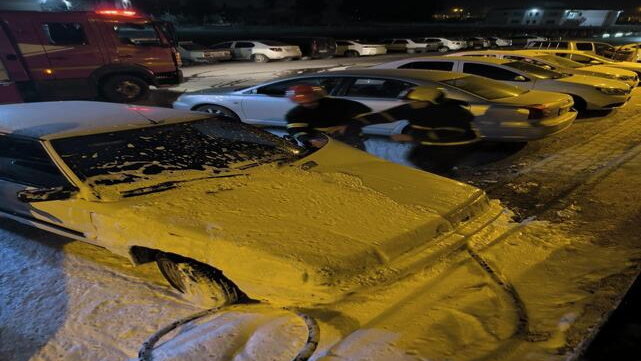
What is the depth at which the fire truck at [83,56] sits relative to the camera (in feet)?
27.7

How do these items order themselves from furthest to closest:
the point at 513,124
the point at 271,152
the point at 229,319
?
the point at 513,124, the point at 271,152, the point at 229,319

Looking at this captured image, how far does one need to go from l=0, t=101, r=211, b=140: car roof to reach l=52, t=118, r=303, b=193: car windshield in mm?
96

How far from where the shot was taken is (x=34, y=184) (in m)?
3.22

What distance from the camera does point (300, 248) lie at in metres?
2.28

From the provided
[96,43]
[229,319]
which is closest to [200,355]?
[229,319]

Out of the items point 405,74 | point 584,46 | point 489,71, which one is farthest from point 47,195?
point 584,46

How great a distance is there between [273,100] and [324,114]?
2.93 feet

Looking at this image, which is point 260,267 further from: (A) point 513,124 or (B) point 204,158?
(A) point 513,124

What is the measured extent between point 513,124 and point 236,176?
403 centimetres

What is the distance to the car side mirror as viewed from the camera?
2746mm

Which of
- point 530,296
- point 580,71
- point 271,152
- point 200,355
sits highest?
point 271,152

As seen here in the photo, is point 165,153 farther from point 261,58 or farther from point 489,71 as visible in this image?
point 261,58

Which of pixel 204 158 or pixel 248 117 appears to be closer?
pixel 204 158

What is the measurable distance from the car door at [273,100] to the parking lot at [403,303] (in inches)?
135
